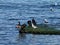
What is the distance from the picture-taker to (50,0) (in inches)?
4429

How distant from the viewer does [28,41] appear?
4288 centimetres

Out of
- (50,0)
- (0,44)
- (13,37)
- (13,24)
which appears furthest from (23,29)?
(50,0)

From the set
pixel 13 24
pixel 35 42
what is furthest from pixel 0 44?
pixel 13 24

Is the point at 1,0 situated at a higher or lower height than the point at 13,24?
lower

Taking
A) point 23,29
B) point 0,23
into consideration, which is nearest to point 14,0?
point 0,23

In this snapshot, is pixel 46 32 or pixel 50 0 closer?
pixel 46 32

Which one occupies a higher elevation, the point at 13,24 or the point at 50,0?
the point at 13,24

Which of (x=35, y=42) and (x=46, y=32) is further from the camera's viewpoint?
(x=46, y=32)

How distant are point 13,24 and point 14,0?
58712 mm

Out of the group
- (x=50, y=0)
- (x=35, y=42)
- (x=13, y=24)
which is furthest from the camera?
(x=50, y=0)

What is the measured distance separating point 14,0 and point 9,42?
73.1 m

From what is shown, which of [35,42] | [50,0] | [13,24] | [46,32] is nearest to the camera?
[35,42]

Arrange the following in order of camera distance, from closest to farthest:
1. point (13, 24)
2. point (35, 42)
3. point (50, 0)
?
point (35, 42) → point (13, 24) → point (50, 0)

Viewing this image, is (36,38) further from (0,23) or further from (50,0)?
(50,0)
